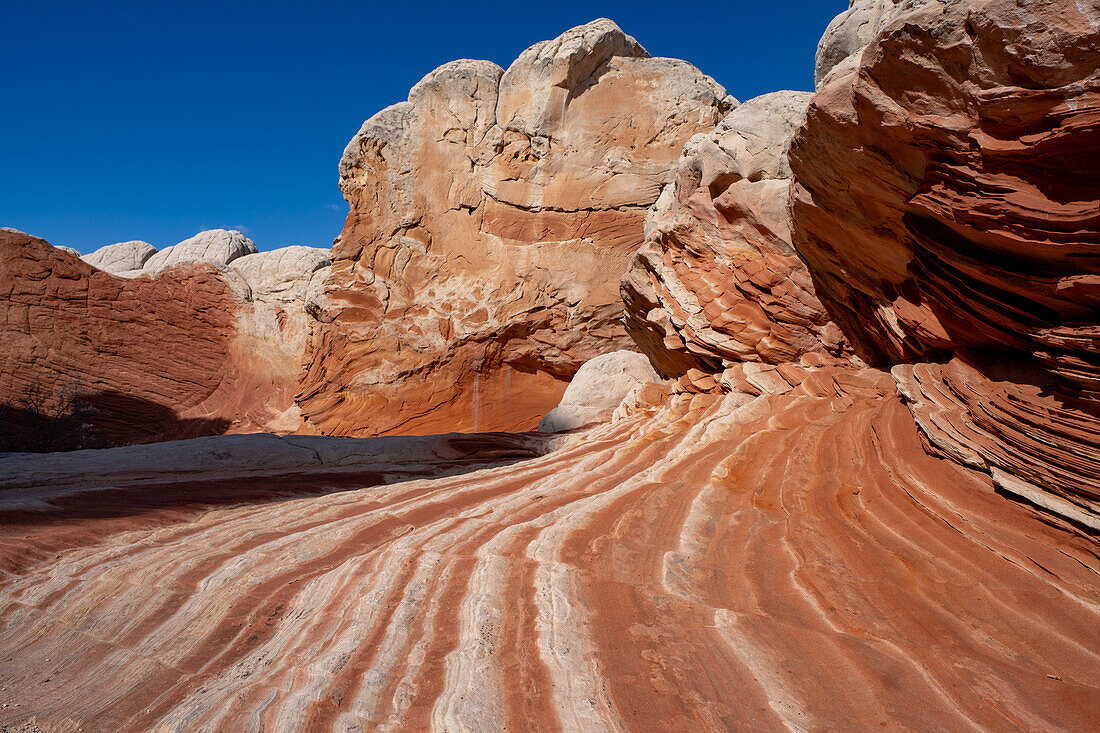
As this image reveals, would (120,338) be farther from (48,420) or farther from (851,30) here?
(851,30)

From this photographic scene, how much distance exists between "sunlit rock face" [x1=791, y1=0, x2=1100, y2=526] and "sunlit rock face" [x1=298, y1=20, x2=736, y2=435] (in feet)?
34.0

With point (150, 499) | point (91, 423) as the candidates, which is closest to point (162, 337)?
point (91, 423)

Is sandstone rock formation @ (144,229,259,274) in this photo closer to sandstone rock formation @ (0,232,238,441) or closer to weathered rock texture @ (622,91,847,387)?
sandstone rock formation @ (0,232,238,441)

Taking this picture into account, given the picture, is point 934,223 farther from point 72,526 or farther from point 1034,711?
point 72,526

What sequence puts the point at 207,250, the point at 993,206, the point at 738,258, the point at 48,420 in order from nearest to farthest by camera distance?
the point at 993,206 → the point at 738,258 → the point at 48,420 → the point at 207,250

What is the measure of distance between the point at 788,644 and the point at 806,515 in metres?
1.41

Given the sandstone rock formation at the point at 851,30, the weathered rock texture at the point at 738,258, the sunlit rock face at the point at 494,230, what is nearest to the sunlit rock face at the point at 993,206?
the sandstone rock formation at the point at 851,30

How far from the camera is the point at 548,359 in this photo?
1513 cm

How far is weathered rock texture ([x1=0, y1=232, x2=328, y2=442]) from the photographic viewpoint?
16.4 meters

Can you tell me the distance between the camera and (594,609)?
2.40 meters

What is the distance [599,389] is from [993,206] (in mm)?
Answer: 8253

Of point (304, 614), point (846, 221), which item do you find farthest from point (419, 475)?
point (846, 221)

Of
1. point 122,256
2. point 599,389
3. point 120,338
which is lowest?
point 599,389

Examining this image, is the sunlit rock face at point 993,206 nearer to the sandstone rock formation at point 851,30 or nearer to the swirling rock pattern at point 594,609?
the swirling rock pattern at point 594,609
